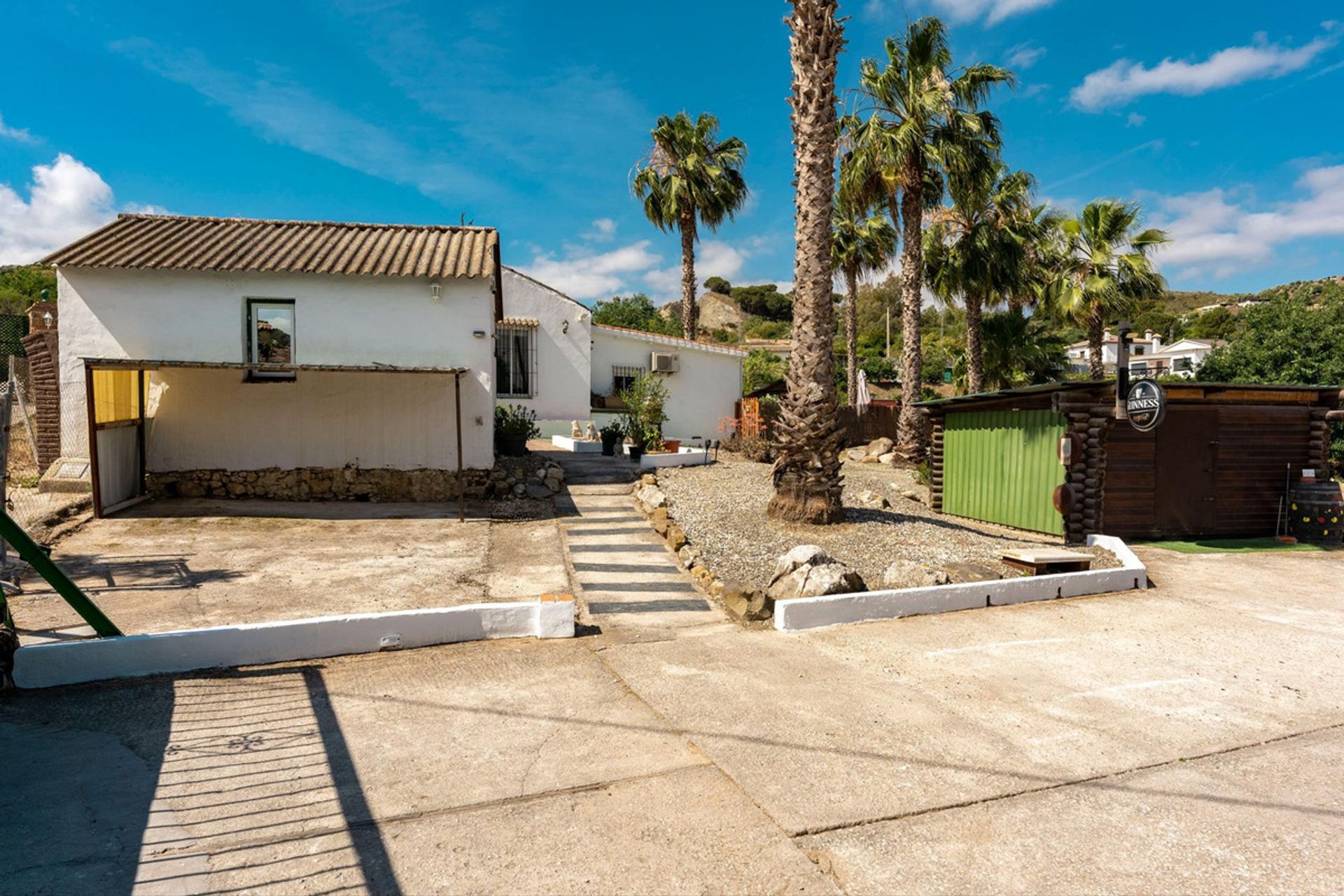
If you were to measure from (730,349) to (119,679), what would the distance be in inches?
754

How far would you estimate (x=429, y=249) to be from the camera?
46.4 ft

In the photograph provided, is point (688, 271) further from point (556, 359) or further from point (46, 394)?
point (46, 394)

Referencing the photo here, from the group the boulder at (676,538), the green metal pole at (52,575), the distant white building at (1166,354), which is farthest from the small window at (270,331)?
the distant white building at (1166,354)

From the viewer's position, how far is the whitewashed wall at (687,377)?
22031mm

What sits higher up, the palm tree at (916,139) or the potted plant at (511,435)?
the palm tree at (916,139)

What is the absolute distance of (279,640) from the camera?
6098mm

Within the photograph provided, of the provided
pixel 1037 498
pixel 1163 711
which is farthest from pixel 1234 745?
pixel 1037 498

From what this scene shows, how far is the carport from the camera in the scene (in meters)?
10.9

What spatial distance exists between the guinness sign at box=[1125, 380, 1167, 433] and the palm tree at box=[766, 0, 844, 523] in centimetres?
444

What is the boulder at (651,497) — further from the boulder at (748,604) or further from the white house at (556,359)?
the white house at (556,359)

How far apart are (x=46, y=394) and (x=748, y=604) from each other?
44.0 ft

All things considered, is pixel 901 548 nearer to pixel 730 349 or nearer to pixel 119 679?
pixel 119 679

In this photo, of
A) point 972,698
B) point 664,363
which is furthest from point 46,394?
point 972,698

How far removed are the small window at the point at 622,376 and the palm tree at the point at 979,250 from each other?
30.4 feet
